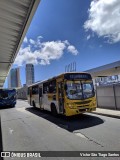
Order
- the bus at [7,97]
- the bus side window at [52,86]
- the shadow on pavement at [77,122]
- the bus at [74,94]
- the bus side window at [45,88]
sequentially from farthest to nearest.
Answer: the bus at [7,97] → the bus side window at [45,88] → the bus side window at [52,86] → the bus at [74,94] → the shadow on pavement at [77,122]

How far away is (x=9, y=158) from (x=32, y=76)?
494 feet

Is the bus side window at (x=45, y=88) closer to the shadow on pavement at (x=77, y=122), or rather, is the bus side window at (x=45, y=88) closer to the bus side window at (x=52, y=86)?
the bus side window at (x=52, y=86)

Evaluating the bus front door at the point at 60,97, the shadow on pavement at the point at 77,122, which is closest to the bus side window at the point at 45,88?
the shadow on pavement at the point at 77,122

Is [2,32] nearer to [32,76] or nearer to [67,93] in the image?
[67,93]

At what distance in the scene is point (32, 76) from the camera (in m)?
155

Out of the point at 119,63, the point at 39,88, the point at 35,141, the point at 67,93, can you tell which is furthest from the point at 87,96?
the point at 119,63

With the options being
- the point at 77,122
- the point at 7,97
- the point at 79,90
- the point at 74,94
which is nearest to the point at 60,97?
the point at 74,94

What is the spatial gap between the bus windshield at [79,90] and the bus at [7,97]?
61.4 feet

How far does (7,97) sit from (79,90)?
19.0 meters

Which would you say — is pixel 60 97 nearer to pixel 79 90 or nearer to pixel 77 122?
pixel 79 90

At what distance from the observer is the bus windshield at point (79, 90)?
11891 millimetres

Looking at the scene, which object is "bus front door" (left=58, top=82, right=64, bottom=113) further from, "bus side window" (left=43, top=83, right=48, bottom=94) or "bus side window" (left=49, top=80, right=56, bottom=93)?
"bus side window" (left=43, top=83, right=48, bottom=94)

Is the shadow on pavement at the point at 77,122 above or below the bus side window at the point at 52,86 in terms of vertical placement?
below

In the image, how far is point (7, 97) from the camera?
2891 cm
